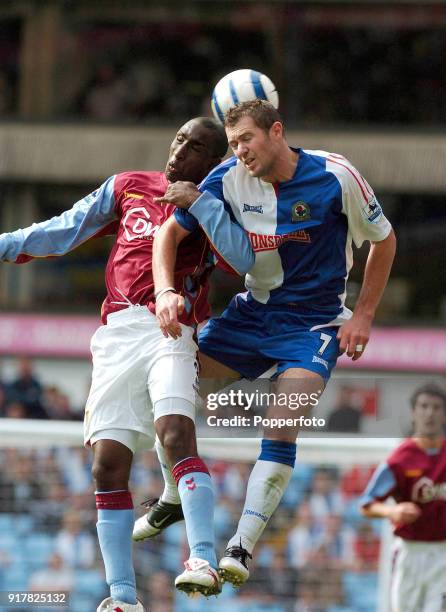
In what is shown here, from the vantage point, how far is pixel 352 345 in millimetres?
5746

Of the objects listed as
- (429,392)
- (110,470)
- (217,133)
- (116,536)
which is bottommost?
(116,536)

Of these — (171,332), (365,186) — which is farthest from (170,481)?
(365,186)

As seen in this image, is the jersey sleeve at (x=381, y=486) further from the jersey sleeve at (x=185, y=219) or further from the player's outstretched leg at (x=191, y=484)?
the jersey sleeve at (x=185, y=219)

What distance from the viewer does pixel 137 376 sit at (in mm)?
5629

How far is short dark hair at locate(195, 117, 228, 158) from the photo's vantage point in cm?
577

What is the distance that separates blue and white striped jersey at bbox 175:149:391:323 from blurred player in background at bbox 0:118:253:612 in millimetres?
139

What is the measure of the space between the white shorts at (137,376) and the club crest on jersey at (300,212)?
67cm

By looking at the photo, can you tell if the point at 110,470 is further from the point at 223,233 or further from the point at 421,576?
the point at 421,576

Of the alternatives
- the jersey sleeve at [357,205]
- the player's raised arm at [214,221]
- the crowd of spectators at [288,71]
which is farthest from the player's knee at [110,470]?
the crowd of spectators at [288,71]

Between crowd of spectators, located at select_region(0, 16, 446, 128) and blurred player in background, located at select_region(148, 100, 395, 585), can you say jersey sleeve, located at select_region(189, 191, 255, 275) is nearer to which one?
blurred player in background, located at select_region(148, 100, 395, 585)

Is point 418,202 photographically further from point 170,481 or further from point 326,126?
point 170,481

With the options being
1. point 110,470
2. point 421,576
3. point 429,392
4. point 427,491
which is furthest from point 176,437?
point 421,576

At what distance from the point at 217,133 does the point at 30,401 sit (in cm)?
692

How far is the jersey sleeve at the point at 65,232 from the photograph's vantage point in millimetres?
5930
